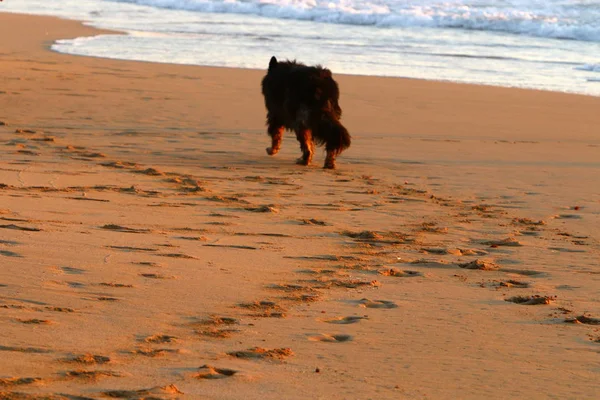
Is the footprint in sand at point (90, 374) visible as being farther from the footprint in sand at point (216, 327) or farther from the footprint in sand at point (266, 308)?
the footprint in sand at point (266, 308)

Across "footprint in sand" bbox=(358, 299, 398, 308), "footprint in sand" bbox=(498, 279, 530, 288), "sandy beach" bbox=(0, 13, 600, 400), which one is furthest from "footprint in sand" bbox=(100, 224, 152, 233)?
"footprint in sand" bbox=(498, 279, 530, 288)

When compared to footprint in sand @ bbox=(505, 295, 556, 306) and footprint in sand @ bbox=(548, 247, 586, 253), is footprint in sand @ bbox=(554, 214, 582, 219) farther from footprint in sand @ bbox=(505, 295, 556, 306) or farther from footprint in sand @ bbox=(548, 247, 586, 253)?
footprint in sand @ bbox=(505, 295, 556, 306)

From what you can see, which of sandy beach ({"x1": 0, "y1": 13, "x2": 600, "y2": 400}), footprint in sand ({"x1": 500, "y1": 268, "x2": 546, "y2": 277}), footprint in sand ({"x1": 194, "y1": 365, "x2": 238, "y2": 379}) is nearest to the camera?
footprint in sand ({"x1": 194, "y1": 365, "x2": 238, "y2": 379})

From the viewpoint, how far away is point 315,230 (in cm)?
630

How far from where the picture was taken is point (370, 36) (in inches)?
1018

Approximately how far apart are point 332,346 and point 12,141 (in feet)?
20.5

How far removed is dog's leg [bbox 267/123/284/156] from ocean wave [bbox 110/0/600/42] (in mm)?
19158

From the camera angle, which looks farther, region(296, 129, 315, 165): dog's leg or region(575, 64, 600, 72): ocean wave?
region(575, 64, 600, 72): ocean wave

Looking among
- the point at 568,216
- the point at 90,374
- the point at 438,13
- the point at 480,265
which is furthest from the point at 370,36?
the point at 90,374

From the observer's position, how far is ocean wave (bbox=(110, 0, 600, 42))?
28.9 m

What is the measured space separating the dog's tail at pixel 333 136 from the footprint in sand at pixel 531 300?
14.1 ft

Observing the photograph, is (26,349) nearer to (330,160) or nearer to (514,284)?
(514,284)

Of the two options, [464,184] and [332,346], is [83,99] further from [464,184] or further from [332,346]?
[332,346]

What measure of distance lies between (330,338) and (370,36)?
22.5 meters
